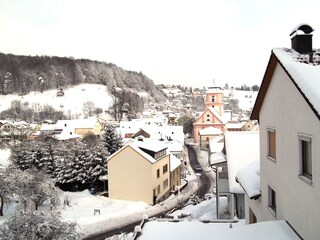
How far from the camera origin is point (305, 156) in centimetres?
696

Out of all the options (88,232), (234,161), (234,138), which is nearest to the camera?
(234,161)

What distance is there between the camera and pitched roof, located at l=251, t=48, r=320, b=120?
585 centimetres

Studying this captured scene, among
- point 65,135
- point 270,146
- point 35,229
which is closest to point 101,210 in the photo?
point 35,229

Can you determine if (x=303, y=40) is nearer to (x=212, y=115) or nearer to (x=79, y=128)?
(x=212, y=115)

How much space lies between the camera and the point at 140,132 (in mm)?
59656

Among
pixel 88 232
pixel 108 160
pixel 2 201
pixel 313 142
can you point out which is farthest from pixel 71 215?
pixel 313 142

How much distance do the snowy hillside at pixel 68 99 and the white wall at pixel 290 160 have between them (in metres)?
117

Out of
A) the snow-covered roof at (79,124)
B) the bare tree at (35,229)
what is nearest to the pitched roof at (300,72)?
the bare tree at (35,229)

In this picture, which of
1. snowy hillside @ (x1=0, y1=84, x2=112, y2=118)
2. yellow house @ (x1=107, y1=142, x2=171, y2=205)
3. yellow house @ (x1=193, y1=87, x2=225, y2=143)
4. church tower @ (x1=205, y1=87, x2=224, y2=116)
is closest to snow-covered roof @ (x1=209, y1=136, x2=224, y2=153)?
yellow house @ (x1=107, y1=142, x2=171, y2=205)

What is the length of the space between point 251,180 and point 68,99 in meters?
134

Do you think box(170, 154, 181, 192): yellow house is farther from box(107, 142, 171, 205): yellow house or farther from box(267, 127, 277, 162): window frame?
box(267, 127, 277, 162): window frame

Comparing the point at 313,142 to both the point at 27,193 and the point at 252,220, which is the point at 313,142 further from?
the point at 27,193

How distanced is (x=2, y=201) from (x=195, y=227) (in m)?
18.3

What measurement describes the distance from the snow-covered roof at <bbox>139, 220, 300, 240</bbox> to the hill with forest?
14530 centimetres
